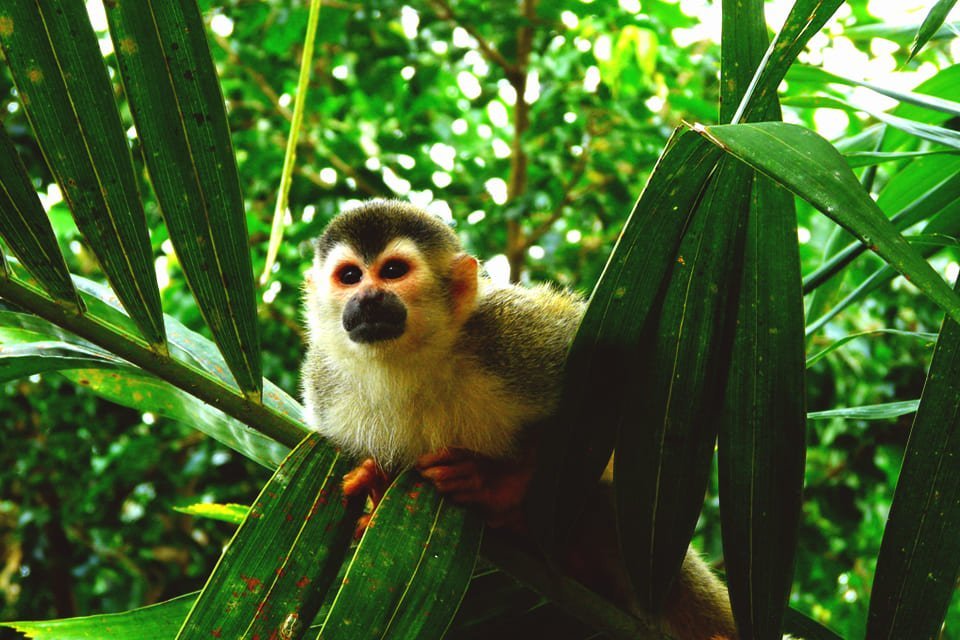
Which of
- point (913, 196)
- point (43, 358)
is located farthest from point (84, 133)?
point (913, 196)

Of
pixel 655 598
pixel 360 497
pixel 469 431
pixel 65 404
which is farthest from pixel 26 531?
pixel 655 598

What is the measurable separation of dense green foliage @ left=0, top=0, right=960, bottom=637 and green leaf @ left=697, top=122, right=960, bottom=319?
223 cm

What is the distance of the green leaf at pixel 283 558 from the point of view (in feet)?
2.83

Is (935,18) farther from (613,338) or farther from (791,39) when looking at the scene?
(613,338)

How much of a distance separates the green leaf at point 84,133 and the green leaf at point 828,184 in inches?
24.6

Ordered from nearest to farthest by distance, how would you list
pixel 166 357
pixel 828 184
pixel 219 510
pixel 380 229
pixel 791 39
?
pixel 828 184
pixel 791 39
pixel 166 357
pixel 219 510
pixel 380 229

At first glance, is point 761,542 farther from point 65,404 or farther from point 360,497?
point 65,404

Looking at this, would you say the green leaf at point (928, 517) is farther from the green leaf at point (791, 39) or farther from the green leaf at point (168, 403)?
the green leaf at point (168, 403)

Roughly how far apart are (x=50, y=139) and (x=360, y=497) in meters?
0.53

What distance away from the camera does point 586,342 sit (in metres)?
0.94

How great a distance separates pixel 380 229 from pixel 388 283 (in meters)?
0.11

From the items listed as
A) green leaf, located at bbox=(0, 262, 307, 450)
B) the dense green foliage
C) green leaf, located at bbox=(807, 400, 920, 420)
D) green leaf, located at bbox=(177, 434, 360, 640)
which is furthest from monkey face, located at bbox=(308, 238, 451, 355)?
the dense green foliage

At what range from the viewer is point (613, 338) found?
923mm

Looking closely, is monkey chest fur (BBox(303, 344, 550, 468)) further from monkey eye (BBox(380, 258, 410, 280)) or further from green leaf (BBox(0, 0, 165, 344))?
green leaf (BBox(0, 0, 165, 344))
